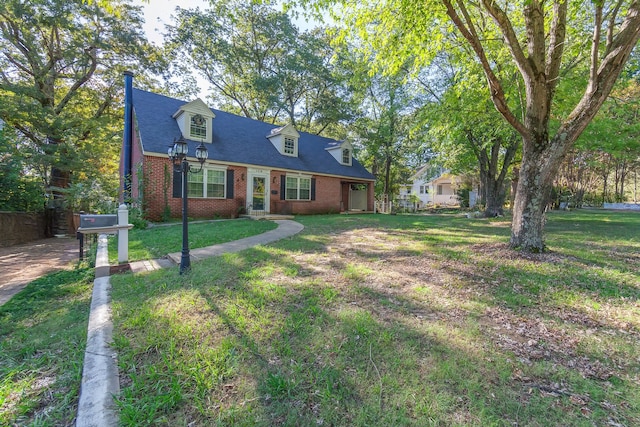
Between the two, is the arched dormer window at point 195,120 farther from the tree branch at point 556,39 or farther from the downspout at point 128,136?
the tree branch at point 556,39

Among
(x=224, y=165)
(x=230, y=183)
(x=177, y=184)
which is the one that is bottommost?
(x=177, y=184)

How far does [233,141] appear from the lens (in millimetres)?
14328

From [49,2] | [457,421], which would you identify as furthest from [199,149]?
[49,2]

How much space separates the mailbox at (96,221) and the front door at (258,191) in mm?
7628

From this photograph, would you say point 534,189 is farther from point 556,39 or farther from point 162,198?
point 162,198

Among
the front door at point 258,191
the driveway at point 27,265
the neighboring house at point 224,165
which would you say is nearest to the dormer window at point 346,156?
the neighboring house at point 224,165

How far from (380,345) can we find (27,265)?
8.45m

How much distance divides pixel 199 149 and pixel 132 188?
316 inches

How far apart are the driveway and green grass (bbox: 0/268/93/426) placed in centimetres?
74

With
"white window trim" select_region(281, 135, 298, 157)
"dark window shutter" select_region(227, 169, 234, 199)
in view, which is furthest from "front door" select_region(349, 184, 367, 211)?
"dark window shutter" select_region(227, 169, 234, 199)

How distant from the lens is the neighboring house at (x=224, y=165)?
1118 cm

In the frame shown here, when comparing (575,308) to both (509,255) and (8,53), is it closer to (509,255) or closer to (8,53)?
(509,255)

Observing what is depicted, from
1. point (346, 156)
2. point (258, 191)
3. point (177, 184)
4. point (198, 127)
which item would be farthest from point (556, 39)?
point (346, 156)

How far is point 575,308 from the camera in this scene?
3254 millimetres
